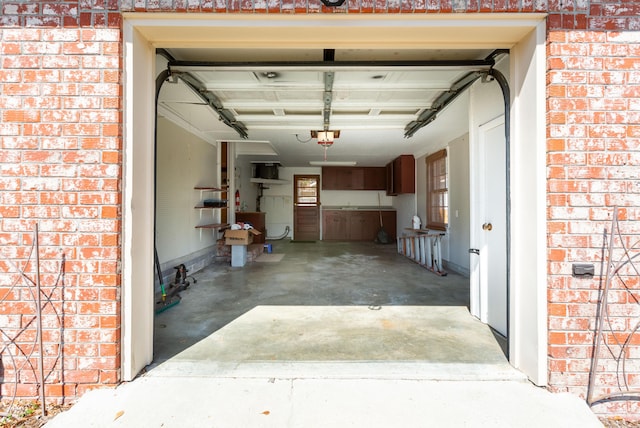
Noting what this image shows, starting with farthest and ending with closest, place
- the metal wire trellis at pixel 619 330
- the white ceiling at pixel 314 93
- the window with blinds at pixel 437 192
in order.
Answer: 1. the window with blinds at pixel 437 192
2. the white ceiling at pixel 314 93
3. the metal wire trellis at pixel 619 330

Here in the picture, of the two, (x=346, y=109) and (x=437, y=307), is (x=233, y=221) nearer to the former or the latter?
(x=346, y=109)

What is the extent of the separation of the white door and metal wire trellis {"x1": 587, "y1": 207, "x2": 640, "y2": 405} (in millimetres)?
848

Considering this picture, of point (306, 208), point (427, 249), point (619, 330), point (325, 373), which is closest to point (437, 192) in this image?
point (427, 249)

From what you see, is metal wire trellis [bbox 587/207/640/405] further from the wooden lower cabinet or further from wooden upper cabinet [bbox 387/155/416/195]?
the wooden lower cabinet

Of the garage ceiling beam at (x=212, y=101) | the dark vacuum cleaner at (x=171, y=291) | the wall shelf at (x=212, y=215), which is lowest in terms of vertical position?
the dark vacuum cleaner at (x=171, y=291)

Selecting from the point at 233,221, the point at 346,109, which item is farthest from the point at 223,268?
the point at 346,109

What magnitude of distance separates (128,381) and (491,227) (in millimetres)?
3118

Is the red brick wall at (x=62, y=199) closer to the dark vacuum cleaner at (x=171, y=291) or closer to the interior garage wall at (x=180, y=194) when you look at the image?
the dark vacuum cleaner at (x=171, y=291)

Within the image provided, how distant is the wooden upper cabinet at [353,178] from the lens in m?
10.1

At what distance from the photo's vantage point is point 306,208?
10469mm

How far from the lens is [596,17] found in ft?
5.46

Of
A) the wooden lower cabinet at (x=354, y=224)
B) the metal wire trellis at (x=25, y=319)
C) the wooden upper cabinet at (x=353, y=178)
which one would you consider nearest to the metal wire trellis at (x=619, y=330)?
the metal wire trellis at (x=25, y=319)

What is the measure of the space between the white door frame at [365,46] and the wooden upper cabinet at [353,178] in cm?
818

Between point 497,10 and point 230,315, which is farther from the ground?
point 497,10
